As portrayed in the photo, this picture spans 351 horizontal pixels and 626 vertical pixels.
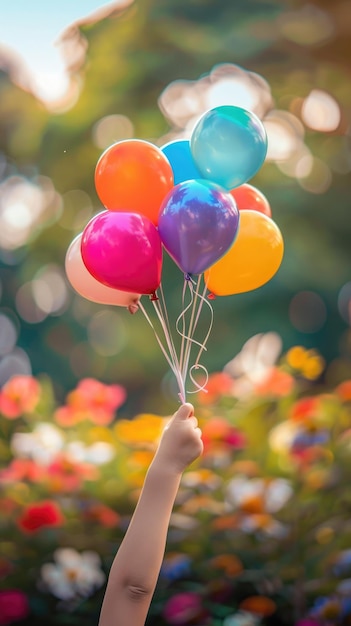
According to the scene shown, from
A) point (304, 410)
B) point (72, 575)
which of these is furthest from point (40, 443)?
point (304, 410)

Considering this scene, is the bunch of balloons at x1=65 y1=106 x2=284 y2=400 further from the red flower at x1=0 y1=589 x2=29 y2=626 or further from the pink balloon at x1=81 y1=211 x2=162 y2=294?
the red flower at x1=0 y1=589 x2=29 y2=626

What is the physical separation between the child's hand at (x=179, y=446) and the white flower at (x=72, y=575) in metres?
1.30

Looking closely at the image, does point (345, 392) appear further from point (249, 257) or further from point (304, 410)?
point (249, 257)

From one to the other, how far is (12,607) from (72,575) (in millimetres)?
222

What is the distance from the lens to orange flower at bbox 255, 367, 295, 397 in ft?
8.86

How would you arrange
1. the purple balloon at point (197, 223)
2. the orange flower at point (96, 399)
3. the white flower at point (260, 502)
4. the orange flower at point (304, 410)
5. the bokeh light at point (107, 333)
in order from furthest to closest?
the bokeh light at point (107, 333) < the orange flower at point (96, 399) < the orange flower at point (304, 410) < the white flower at point (260, 502) < the purple balloon at point (197, 223)

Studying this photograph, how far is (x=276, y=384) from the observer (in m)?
2.71

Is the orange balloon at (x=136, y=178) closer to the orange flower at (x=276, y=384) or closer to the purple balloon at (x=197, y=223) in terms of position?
the purple balloon at (x=197, y=223)

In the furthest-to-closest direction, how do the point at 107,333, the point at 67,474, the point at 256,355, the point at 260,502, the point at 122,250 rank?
the point at 107,333, the point at 256,355, the point at 67,474, the point at 260,502, the point at 122,250

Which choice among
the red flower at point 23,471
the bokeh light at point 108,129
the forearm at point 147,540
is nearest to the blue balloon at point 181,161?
the forearm at point 147,540

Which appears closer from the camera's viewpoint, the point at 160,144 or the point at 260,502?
the point at 260,502

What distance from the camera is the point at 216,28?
3.75 metres

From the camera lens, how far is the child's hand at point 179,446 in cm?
137

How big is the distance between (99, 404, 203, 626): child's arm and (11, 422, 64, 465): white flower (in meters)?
1.37
